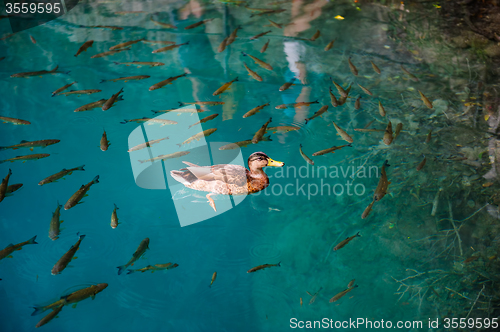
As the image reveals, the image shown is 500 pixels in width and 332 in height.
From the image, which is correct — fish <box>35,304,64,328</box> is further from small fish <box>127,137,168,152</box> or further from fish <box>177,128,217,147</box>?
fish <box>177,128,217,147</box>

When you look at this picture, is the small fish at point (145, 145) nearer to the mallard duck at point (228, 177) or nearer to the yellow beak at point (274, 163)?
the mallard duck at point (228, 177)

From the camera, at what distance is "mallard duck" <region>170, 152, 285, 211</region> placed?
324 centimetres

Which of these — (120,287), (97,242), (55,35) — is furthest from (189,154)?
(55,35)

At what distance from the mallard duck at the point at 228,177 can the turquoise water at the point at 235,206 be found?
0.57 ft

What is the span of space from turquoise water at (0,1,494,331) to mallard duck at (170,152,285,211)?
0.17 m

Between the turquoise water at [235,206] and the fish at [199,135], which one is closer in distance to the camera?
the turquoise water at [235,206]

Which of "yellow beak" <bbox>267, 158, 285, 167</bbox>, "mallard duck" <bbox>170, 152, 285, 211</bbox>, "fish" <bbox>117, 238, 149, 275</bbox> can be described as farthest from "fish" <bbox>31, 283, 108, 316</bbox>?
"yellow beak" <bbox>267, 158, 285, 167</bbox>

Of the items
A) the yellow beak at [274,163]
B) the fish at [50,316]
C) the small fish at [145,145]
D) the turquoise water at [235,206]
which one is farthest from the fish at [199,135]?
the fish at [50,316]

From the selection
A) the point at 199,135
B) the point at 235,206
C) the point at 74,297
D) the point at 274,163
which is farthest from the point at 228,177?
the point at 74,297

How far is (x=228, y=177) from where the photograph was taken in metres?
3.22

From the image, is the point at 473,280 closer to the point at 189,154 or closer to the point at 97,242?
the point at 189,154

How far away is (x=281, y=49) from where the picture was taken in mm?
5816

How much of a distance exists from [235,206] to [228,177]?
0.39 metres

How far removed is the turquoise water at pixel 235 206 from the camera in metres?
2.95
